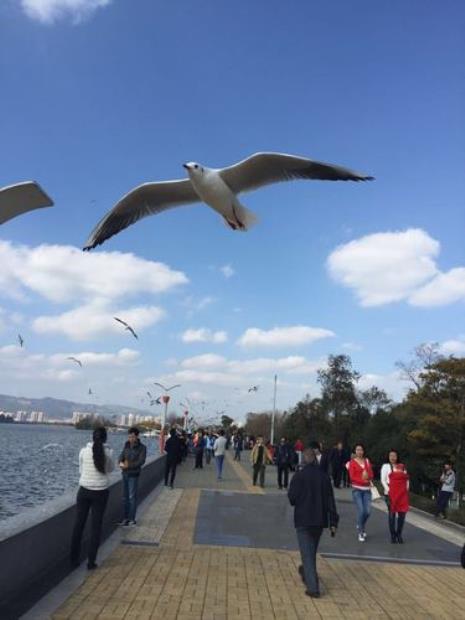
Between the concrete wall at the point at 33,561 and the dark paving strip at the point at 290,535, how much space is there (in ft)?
8.67

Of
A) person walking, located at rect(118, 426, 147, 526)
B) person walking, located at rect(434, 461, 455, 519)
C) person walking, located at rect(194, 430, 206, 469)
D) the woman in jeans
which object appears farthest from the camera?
person walking, located at rect(194, 430, 206, 469)

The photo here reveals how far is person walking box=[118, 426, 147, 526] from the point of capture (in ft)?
33.1

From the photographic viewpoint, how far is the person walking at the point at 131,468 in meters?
10.1

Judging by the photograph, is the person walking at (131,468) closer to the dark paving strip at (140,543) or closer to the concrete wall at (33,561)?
the dark paving strip at (140,543)

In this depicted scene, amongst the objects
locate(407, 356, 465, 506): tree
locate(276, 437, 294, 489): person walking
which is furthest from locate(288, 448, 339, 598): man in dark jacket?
locate(407, 356, 465, 506): tree

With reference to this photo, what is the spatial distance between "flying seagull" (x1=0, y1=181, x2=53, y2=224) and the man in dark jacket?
416 cm

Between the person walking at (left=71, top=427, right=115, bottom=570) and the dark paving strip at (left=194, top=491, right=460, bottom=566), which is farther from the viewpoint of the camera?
the dark paving strip at (left=194, top=491, right=460, bottom=566)

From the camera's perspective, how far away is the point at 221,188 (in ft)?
25.8

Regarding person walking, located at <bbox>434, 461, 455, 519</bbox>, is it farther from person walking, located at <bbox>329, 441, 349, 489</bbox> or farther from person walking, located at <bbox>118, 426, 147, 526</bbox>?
person walking, located at <bbox>118, 426, 147, 526</bbox>

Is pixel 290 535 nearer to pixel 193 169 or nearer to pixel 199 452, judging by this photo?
pixel 193 169

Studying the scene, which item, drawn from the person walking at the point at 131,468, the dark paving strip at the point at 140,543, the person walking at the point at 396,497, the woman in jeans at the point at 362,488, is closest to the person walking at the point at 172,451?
the person walking at the point at 131,468

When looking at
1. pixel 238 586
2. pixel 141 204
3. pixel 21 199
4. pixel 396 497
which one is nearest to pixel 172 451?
pixel 396 497

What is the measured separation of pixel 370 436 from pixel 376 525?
27.1m

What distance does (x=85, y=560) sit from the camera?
7.61 m
